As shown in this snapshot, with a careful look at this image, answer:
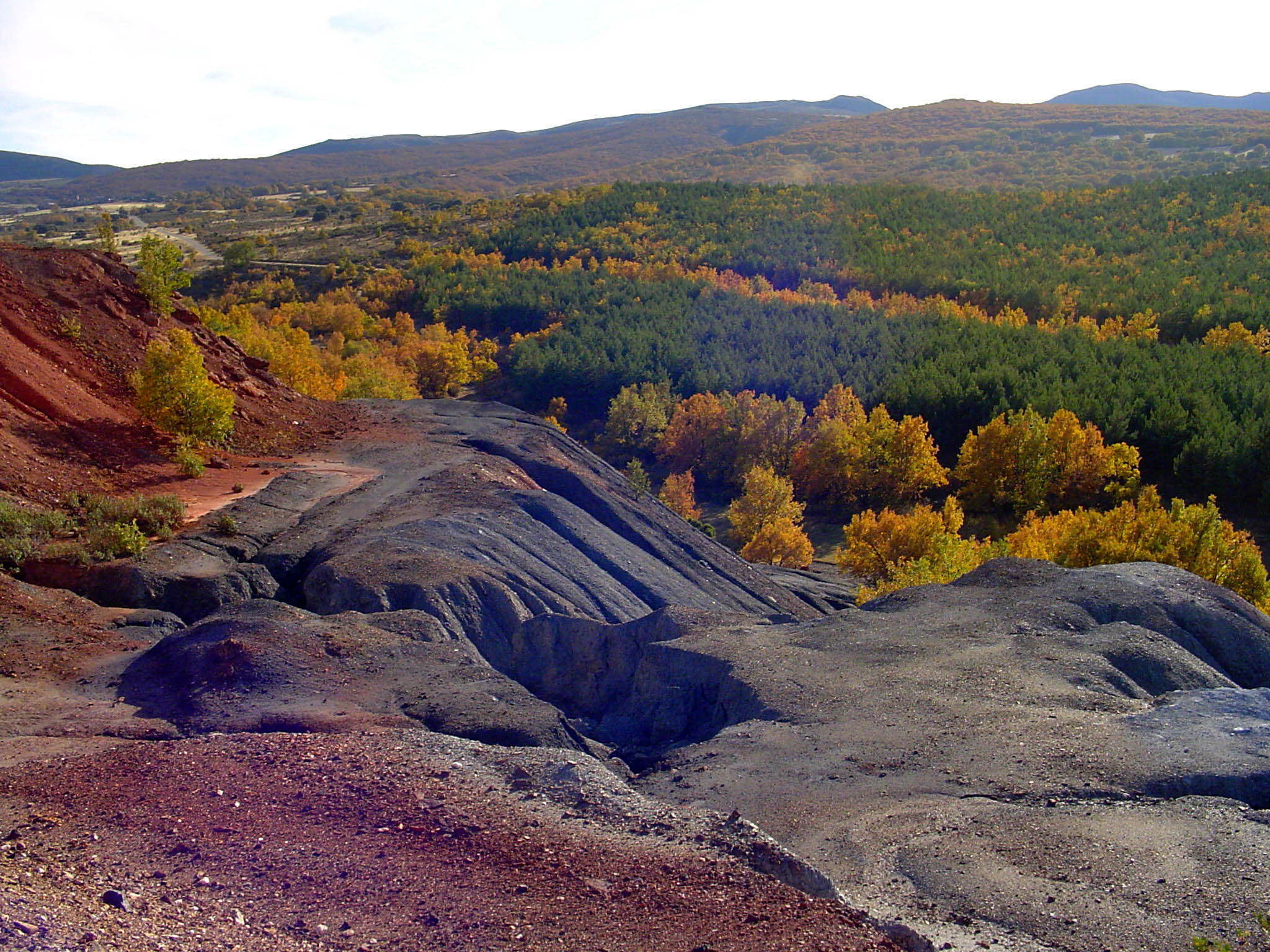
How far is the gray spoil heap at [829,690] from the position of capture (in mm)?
11023

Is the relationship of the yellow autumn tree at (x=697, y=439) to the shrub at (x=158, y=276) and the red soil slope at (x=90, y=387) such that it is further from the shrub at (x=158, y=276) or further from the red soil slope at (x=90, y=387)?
the shrub at (x=158, y=276)

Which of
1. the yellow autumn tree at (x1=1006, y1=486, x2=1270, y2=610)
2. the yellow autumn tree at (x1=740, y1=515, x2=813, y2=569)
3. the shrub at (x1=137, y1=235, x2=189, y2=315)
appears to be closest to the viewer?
the yellow autumn tree at (x1=1006, y1=486, x2=1270, y2=610)

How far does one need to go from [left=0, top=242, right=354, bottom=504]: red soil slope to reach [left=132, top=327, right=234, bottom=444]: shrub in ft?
2.48

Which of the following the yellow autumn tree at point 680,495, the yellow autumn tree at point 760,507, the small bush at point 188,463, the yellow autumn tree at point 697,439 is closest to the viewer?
the small bush at point 188,463

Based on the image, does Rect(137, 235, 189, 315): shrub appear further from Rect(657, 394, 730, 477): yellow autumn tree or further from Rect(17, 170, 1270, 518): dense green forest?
Rect(657, 394, 730, 477): yellow autumn tree

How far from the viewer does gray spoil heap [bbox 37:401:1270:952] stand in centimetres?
1102

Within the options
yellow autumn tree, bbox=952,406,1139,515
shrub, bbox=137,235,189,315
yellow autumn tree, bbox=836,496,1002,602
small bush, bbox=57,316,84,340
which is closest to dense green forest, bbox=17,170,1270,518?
yellow autumn tree, bbox=952,406,1139,515

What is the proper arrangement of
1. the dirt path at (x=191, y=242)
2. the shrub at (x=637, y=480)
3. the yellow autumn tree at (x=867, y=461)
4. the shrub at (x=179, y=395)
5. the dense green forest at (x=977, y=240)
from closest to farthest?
the shrub at (x=179, y=395) → the shrub at (x=637, y=480) → the yellow autumn tree at (x=867, y=461) → the dense green forest at (x=977, y=240) → the dirt path at (x=191, y=242)

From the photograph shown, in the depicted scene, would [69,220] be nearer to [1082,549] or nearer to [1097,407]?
[1097,407]

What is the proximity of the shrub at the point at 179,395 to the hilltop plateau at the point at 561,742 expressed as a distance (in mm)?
1068

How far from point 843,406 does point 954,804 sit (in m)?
46.3

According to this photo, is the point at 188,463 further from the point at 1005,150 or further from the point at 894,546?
the point at 1005,150

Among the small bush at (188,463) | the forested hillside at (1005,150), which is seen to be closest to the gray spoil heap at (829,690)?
the small bush at (188,463)

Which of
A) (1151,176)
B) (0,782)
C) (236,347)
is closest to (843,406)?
(236,347)
